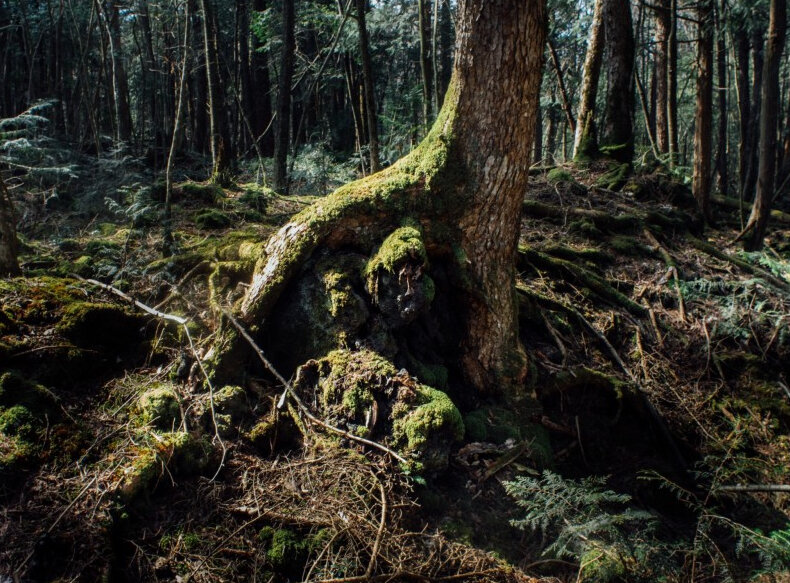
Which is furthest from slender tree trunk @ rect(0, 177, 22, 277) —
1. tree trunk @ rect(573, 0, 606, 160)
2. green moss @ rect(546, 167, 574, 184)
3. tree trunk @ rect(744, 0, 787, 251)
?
tree trunk @ rect(573, 0, 606, 160)

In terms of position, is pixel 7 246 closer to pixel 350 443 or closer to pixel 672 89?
pixel 350 443

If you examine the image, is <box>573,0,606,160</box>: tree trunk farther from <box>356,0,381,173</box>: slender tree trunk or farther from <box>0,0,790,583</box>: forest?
<box>356,0,381,173</box>: slender tree trunk

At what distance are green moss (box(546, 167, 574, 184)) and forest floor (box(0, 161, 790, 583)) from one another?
2.44 metres

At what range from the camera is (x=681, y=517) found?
13.5 ft

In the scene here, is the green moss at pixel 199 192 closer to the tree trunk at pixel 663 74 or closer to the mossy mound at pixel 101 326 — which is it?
the mossy mound at pixel 101 326

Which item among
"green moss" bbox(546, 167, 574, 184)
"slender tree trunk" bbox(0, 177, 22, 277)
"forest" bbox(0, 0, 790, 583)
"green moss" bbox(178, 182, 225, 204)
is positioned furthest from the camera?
"green moss" bbox(546, 167, 574, 184)

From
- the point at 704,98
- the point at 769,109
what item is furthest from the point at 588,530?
the point at 704,98

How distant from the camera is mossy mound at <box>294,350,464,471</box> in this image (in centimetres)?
334

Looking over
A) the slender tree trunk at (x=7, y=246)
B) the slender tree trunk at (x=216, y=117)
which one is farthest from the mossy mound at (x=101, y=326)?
the slender tree trunk at (x=216, y=117)

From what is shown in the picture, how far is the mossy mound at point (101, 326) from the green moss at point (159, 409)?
74 centimetres

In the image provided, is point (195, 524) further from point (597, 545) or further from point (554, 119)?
point (554, 119)

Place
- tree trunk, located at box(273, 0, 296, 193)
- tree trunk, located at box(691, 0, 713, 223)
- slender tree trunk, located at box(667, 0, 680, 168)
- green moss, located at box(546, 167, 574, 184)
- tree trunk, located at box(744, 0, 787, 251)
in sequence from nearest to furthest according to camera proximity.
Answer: tree trunk, located at box(744, 0, 787, 251), tree trunk, located at box(691, 0, 713, 223), green moss, located at box(546, 167, 574, 184), tree trunk, located at box(273, 0, 296, 193), slender tree trunk, located at box(667, 0, 680, 168)

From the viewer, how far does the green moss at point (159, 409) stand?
10.9 feet

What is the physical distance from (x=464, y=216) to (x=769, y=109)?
4.57 meters
